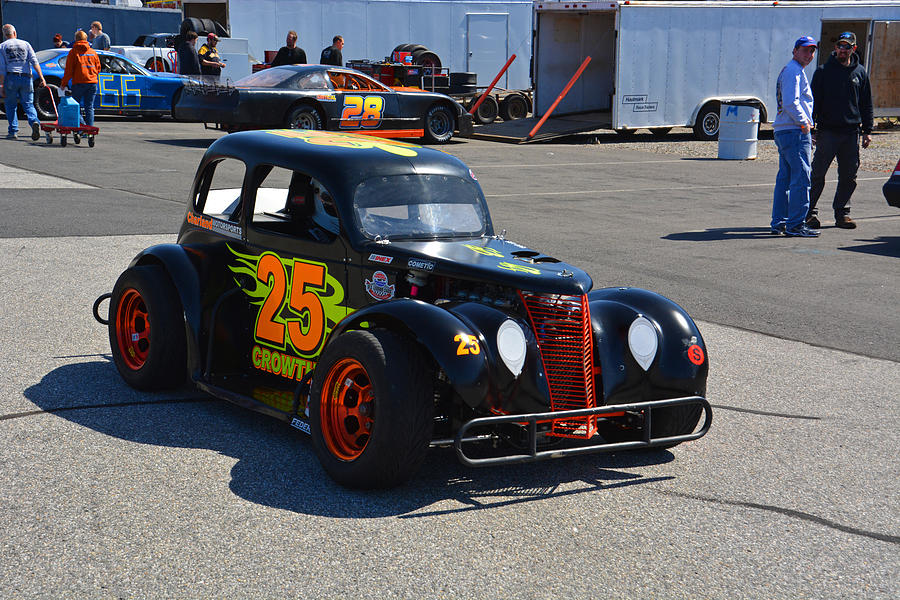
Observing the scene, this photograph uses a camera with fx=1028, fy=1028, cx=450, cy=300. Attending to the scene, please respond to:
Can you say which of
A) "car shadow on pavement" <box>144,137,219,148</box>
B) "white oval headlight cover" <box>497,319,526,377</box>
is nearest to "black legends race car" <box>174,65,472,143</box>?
"car shadow on pavement" <box>144,137,219,148</box>

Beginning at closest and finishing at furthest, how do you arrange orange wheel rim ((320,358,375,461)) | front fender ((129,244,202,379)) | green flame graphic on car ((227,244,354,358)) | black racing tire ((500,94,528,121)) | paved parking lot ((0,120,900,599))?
paved parking lot ((0,120,900,599)) → orange wheel rim ((320,358,375,461)) → green flame graphic on car ((227,244,354,358)) → front fender ((129,244,202,379)) → black racing tire ((500,94,528,121))

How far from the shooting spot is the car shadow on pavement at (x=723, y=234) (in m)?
11.8

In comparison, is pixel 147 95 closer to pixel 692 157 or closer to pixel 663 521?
pixel 692 157

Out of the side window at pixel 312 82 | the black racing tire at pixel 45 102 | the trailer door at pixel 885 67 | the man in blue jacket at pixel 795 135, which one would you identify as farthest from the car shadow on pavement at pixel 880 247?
the black racing tire at pixel 45 102

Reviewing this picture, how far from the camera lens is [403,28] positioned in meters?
29.9

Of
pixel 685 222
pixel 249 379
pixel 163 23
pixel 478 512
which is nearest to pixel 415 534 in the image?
pixel 478 512

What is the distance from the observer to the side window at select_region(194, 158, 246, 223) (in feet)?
19.6

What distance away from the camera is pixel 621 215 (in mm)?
13422

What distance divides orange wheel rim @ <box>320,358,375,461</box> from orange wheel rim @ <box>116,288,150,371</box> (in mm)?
1790

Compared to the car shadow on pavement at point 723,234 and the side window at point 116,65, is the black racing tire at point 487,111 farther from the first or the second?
the car shadow on pavement at point 723,234

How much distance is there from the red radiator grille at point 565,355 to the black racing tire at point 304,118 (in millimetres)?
14599

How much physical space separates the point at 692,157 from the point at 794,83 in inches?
406

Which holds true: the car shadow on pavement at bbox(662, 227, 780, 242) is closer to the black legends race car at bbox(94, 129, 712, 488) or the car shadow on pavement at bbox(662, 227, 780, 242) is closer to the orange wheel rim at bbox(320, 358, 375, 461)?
the black legends race car at bbox(94, 129, 712, 488)

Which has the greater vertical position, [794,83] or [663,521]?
[794,83]
